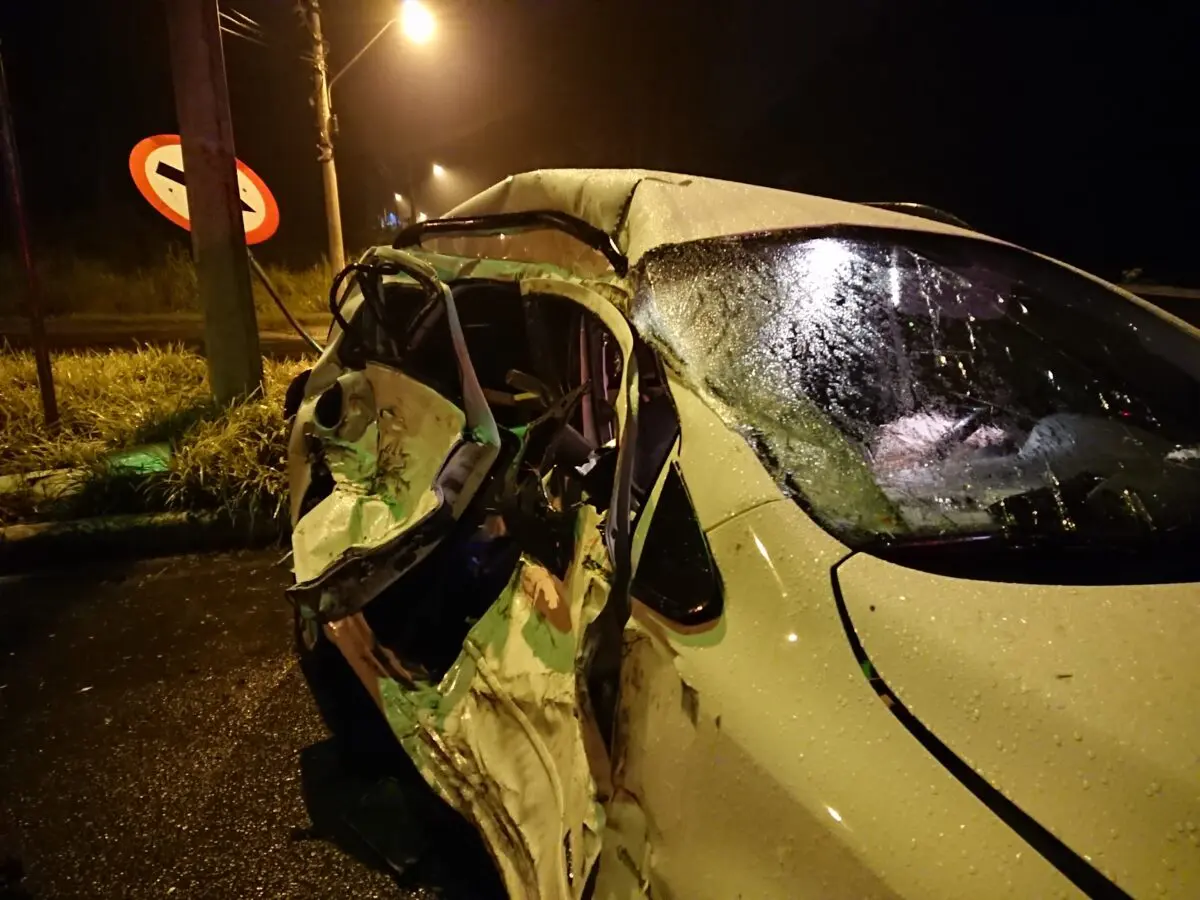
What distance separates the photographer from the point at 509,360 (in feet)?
10.3

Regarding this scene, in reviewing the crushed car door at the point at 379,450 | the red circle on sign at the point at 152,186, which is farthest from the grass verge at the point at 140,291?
the crushed car door at the point at 379,450

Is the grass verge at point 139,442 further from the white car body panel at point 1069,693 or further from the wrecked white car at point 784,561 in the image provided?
the white car body panel at point 1069,693

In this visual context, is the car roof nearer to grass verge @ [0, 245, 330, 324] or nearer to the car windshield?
the car windshield

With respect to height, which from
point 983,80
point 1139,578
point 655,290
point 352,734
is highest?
point 983,80

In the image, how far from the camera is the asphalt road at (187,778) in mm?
2098

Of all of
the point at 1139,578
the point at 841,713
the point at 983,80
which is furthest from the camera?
the point at 983,80

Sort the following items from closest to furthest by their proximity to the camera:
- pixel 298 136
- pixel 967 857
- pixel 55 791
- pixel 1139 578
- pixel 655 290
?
1. pixel 967 857
2. pixel 1139 578
3. pixel 655 290
4. pixel 55 791
5. pixel 298 136

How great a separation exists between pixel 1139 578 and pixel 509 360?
7.40ft

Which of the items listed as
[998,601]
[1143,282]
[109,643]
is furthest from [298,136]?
[998,601]

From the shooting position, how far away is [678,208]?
77.6 inches

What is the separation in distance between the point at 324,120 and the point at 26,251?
17.0 feet

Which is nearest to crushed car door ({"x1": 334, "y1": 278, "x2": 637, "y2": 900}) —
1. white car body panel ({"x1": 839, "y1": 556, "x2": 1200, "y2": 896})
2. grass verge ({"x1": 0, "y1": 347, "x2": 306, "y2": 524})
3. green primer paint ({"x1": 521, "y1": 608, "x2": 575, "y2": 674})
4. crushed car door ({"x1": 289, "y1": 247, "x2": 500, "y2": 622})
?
green primer paint ({"x1": 521, "y1": 608, "x2": 575, "y2": 674})

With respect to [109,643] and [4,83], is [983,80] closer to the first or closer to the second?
[4,83]

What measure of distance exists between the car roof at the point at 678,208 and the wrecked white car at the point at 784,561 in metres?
0.01
